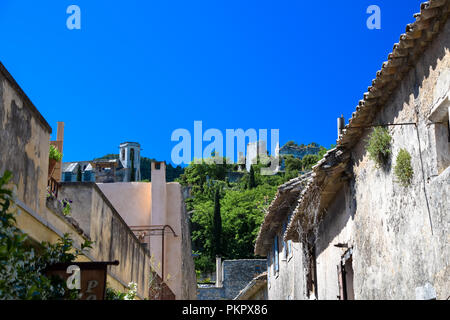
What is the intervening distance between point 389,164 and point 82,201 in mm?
4965

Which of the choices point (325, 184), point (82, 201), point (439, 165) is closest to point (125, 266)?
point (82, 201)

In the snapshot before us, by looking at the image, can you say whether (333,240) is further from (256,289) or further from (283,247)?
(256,289)

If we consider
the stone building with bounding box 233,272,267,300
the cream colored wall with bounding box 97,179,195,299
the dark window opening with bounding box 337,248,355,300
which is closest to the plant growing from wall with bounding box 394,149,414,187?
the dark window opening with bounding box 337,248,355,300

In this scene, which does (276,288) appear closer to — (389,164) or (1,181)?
(389,164)

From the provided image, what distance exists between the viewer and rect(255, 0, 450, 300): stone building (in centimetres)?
824

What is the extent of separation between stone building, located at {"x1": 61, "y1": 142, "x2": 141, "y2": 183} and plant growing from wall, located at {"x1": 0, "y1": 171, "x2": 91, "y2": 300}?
217 ft

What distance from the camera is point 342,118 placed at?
13.5 meters

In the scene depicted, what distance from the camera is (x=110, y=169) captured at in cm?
8712

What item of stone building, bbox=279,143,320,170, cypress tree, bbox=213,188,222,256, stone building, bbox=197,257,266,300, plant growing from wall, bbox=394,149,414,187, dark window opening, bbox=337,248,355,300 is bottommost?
dark window opening, bbox=337,248,355,300

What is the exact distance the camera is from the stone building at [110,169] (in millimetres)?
85062

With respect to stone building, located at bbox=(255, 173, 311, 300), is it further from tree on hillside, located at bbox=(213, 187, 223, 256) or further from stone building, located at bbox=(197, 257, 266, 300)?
tree on hillside, located at bbox=(213, 187, 223, 256)

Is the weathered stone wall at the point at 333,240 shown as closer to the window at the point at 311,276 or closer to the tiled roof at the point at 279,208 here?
the window at the point at 311,276

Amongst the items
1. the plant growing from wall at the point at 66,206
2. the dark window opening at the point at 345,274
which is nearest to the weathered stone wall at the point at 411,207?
the dark window opening at the point at 345,274

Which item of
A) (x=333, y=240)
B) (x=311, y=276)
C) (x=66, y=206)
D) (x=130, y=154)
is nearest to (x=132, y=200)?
(x=311, y=276)
